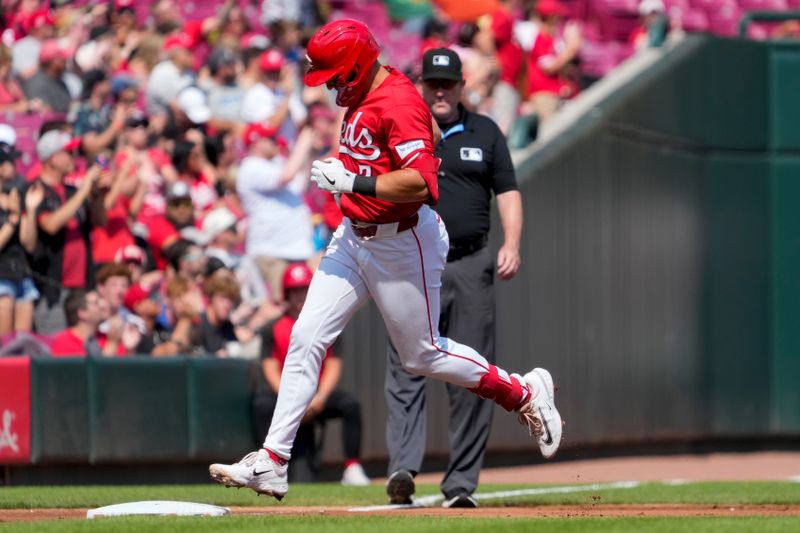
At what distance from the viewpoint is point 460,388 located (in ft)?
24.6

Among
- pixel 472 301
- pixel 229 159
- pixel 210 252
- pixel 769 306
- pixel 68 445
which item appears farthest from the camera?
pixel 769 306

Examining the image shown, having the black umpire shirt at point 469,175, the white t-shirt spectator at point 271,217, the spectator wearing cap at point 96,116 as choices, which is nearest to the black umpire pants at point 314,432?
the white t-shirt spectator at point 271,217

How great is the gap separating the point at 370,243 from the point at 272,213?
19.5 feet

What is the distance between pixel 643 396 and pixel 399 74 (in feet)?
24.3

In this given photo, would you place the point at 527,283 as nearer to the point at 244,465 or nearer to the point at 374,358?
the point at 374,358

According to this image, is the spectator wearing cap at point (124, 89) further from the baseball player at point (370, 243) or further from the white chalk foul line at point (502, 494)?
the baseball player at point (370, 243)

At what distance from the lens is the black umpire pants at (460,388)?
7.43 metres

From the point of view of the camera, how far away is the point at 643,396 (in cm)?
1320

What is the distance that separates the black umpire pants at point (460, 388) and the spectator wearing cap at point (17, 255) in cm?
355

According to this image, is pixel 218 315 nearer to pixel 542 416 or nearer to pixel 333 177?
pixel 542 416

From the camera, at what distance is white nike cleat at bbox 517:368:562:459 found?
684cm

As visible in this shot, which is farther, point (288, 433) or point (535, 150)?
point (535, 150)

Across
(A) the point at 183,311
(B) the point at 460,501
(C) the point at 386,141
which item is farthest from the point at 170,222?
(C) the point at 386,141

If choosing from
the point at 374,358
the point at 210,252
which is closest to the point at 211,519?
the point at 374,358
